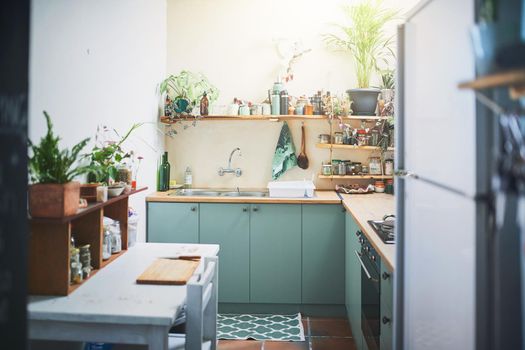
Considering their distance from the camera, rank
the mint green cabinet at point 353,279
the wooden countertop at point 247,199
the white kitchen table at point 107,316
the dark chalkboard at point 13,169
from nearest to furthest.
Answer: the dark chalkboard at point 13,169 → the white kitchen table at point 107,316 → the mint green cabinet at point 353,279 → the wooden countertop at point 247,199

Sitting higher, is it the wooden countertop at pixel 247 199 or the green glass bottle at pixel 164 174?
the green glass bottle at pixel 164 174

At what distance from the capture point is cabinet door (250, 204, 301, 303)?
142 inches

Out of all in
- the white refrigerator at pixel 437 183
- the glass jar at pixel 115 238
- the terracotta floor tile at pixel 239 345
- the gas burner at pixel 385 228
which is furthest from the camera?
the terracotta floor tile at pixel 239 345

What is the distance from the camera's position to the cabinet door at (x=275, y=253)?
360 centimetres

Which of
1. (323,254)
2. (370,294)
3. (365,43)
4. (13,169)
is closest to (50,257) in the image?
(13,169)

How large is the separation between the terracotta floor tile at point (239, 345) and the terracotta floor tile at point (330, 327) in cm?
45

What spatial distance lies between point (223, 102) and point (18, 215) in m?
3.43

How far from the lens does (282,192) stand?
3.70 metres

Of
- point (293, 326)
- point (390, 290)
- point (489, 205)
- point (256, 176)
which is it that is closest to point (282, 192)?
point (256, 176)

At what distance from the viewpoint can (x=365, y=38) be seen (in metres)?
3.92

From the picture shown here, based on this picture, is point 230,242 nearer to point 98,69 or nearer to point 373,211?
point 373,211

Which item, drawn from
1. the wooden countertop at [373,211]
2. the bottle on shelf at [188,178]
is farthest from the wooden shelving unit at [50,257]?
Result: the bottle on shelf at [188,178]

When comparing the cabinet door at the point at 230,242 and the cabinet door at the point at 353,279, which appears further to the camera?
the cabinet door at the point at 230,242

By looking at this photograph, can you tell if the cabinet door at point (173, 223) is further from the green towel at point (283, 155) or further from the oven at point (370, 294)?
the oven at point (370, 294)
